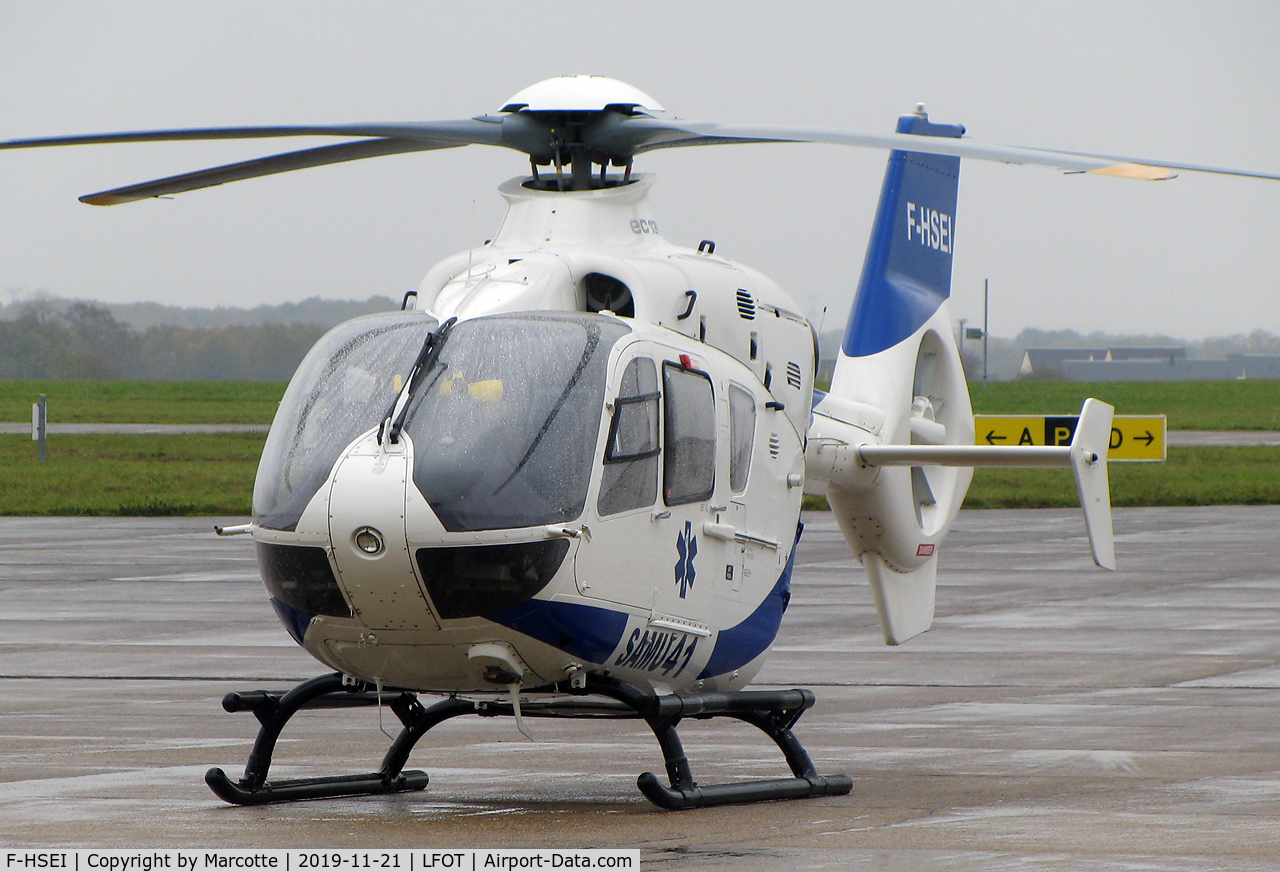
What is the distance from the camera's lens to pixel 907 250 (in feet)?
40.0

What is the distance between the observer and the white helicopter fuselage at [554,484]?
694 centimetres

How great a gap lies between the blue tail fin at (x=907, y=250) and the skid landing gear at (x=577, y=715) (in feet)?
12.7

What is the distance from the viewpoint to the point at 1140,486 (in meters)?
34.9

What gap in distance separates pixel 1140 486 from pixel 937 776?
90.2ft

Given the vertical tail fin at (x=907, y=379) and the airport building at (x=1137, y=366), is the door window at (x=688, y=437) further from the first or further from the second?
the airport building at (x=1137, y=366)

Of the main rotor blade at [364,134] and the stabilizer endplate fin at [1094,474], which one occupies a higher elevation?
the main rotor blade at [364,134]

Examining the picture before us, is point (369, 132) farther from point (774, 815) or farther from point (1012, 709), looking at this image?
point (1012, 709)

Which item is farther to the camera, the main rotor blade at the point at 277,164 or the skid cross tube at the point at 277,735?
the main rotor blade at the point at 277,164

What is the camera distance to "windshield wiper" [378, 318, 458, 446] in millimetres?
7027

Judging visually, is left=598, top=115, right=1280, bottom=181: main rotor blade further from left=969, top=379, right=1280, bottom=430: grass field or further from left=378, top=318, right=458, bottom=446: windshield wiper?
A: left=969, top=379, right=1280, bottom=430: grass field

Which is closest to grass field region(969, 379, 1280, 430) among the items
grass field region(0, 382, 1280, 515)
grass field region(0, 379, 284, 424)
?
grass field region(0, 382, 1280, 515)

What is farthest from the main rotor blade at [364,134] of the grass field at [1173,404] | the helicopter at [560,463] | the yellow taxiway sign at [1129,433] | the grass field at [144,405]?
the grass field at [1173,404]

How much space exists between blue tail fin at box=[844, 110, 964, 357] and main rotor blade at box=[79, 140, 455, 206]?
150 inches

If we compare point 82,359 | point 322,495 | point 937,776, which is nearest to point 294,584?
point 322,495
